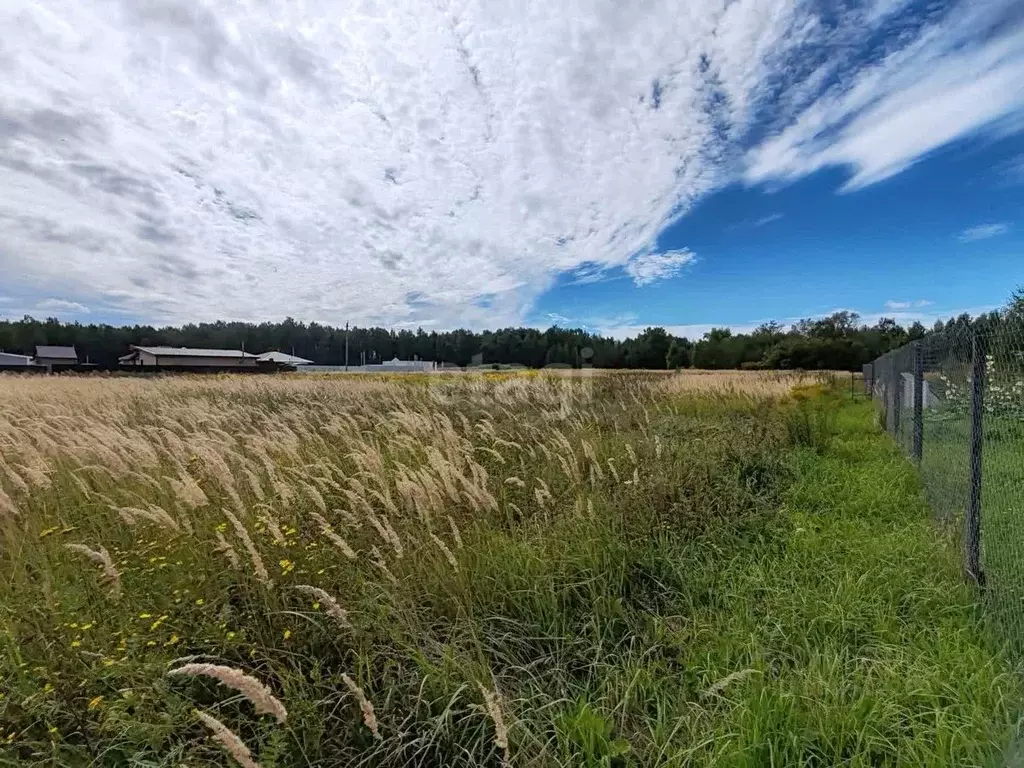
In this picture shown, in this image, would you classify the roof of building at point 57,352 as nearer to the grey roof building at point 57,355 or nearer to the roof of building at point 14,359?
the grey roof building at point 57,355

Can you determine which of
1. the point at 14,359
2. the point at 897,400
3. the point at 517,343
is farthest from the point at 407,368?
the point at 14,359

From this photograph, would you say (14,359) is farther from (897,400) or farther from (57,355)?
(897,400)

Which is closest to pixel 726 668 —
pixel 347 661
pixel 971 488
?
pixel 347 661

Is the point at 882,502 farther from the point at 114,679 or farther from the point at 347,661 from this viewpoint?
the point at 114,679

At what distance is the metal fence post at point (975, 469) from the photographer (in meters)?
2.80

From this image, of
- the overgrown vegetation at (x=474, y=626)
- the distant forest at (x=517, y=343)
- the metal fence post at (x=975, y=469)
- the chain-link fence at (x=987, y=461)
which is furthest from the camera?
the distant forest at (x=517, y=343)

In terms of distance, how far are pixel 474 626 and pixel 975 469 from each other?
310cm

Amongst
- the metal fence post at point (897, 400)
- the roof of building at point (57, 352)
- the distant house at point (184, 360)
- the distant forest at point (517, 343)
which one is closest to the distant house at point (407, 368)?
the distant forest at point (517, 343)

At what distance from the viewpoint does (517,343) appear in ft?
146

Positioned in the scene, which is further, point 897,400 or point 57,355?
point 57,355

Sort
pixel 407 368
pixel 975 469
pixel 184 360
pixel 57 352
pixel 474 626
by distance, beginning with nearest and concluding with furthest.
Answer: pixel 474 626 → pixel 975 469 → pixel 407 368 → pixel 184 360 → pixel 57 352

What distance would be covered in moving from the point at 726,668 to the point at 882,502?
363cm

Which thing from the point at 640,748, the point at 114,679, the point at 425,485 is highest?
the point at 425,485

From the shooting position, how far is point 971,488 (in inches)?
114
